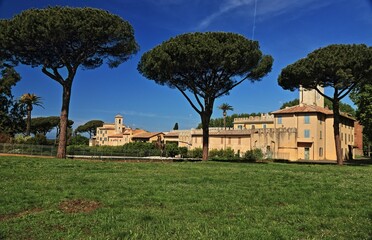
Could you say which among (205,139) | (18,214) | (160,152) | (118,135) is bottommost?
(18,214)

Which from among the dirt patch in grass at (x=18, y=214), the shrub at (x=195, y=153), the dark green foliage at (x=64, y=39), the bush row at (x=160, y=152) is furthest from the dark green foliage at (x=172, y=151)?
the dirt patch in grass at (x=18, y=214)

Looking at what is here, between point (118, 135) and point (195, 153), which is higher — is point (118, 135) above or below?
above

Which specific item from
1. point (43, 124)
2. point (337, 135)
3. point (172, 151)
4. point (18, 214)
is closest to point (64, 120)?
point (18, 214)

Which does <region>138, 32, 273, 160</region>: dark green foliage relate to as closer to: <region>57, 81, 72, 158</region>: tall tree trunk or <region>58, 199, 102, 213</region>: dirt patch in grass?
<region>57, 81, 72, 158</region>: tall tree trunk

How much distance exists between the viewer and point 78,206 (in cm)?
805

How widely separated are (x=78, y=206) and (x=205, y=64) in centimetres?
2579

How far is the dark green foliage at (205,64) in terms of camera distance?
102 ft

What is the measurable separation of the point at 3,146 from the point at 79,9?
65.5 ft

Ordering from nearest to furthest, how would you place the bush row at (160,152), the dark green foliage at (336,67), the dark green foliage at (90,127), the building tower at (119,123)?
1. the dark green foliage at (336,67)
2. the bush row at (160,152)
3. the building tower at (119,123)
4. the dark green foliage at (90,127)

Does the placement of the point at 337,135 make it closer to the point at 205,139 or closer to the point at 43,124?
the point at 205,139

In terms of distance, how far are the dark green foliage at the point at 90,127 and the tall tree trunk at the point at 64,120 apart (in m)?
105

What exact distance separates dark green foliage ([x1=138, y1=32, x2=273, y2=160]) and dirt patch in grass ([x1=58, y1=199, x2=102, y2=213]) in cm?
2389

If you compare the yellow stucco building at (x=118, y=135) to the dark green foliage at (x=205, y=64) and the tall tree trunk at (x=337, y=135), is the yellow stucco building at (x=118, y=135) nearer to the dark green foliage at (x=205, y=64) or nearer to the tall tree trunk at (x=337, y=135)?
the dark green foliage at (x=205, y=64)

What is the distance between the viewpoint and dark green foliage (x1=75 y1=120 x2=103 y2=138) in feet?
434
